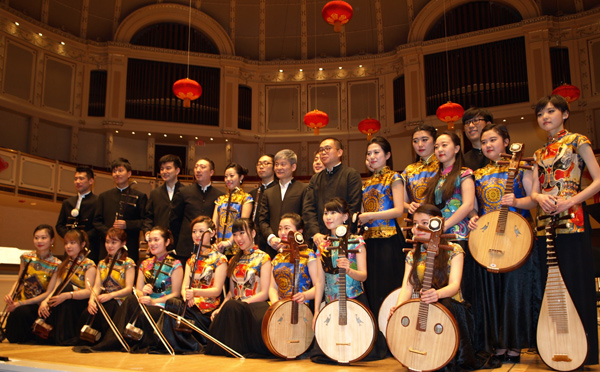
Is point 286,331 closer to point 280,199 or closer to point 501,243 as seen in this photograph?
point 280,199

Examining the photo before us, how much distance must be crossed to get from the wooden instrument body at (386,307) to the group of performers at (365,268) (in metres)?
0.12

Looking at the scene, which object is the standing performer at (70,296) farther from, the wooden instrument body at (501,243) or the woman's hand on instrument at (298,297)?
the wooden instrument body at (501,243)

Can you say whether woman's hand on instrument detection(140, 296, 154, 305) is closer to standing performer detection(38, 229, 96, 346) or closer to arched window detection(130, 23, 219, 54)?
standing performer detection(38, 229, 96, 346)

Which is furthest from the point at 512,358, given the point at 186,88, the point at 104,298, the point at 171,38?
the point at 171,38

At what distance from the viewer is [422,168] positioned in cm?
381

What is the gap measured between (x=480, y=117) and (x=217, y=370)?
2604 mm

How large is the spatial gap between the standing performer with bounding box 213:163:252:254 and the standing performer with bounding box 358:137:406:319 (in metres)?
1.34

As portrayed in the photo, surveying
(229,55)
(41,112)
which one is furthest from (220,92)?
(41,112)

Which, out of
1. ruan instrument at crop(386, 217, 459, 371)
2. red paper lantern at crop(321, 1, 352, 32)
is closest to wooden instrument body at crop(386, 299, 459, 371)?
ruan instrument at crop(386, 217, 459, 371)

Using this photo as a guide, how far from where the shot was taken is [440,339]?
107 inches

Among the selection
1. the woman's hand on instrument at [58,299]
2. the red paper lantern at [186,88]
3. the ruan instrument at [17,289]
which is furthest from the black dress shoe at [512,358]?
Result: the red paper lantern at [186,88]

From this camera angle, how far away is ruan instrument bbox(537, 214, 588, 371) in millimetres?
2775

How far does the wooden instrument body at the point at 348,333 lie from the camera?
123 inches

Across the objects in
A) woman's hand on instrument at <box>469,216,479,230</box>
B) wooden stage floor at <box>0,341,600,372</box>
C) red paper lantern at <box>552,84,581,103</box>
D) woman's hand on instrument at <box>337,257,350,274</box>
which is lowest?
wooden stage floor at <box>0,341,600,372</box>
